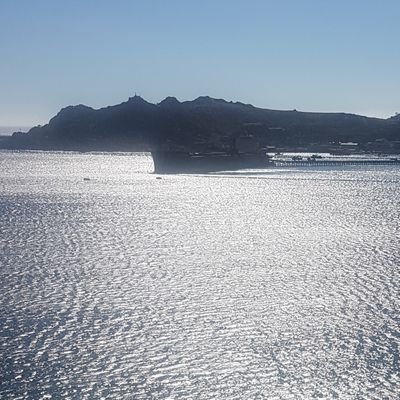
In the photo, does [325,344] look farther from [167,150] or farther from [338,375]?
[167,150]

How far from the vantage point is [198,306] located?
21266mm

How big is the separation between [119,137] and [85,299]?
176 m

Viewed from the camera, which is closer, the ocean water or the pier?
the ocean water

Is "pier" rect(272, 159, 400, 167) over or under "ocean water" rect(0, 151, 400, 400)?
under

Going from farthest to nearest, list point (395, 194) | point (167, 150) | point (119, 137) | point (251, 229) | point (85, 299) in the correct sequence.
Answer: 1. point (119, 137)
2. point (167, 150)
3. point (395, 194)
4. point (251, 229)
5. point (85, 299)

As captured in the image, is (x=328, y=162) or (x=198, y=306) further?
(x=328, y=162)

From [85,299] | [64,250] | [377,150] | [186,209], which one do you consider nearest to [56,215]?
[186,209]

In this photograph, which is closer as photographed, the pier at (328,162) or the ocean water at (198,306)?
the ocean water at (198,306)

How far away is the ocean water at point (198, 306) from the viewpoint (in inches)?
578

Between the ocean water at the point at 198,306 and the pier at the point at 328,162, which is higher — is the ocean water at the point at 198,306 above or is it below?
above

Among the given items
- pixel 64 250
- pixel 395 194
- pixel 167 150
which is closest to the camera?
pixel 64 250

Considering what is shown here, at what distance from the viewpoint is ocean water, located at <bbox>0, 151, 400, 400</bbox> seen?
14680mm

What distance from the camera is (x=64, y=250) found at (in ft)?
107

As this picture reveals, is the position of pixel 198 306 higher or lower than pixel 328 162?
higher
